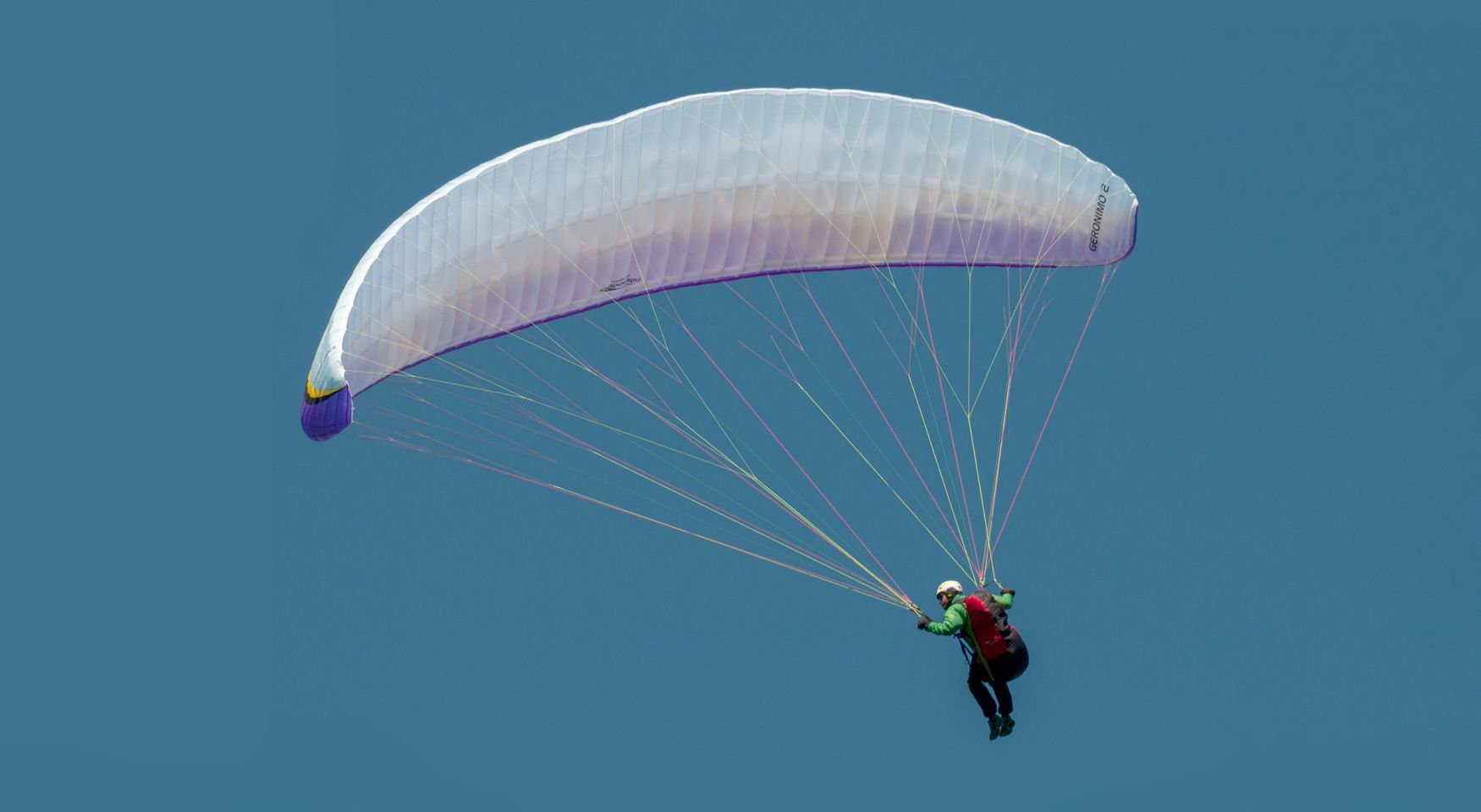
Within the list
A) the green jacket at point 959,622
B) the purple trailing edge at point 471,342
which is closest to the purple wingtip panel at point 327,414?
the purple trailing edge at point 471,342

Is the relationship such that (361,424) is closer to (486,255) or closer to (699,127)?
(486,255)

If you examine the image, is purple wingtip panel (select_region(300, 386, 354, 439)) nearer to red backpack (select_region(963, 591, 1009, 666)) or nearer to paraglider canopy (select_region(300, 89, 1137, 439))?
paraglider canopy (select_region(300, 89, 1137, 439))

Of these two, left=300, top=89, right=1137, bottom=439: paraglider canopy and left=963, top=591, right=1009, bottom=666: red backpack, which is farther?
left=300, top=89, right=1137, bottom=439: paraglider canopy

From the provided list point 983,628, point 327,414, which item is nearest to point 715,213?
point 327,414

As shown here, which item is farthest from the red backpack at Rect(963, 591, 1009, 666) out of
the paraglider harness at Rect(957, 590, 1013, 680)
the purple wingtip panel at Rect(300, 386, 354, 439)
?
the purple wingtip panel at Rect(300, 386, 354, 439)

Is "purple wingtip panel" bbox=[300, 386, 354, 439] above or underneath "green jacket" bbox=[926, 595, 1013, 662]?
above

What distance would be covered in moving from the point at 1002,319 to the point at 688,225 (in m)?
2.77

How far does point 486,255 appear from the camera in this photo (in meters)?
21.4

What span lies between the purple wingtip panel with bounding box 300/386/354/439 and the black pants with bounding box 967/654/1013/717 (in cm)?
506

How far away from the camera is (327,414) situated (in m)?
20.3

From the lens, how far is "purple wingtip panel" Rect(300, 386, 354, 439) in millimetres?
20234

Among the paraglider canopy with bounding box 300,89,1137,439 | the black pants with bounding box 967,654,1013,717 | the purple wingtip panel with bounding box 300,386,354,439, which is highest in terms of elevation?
the paraglider canopy with bounding box 300,89,1137,439

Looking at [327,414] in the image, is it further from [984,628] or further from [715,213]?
[984,628]

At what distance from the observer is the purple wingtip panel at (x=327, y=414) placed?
20.2 m
